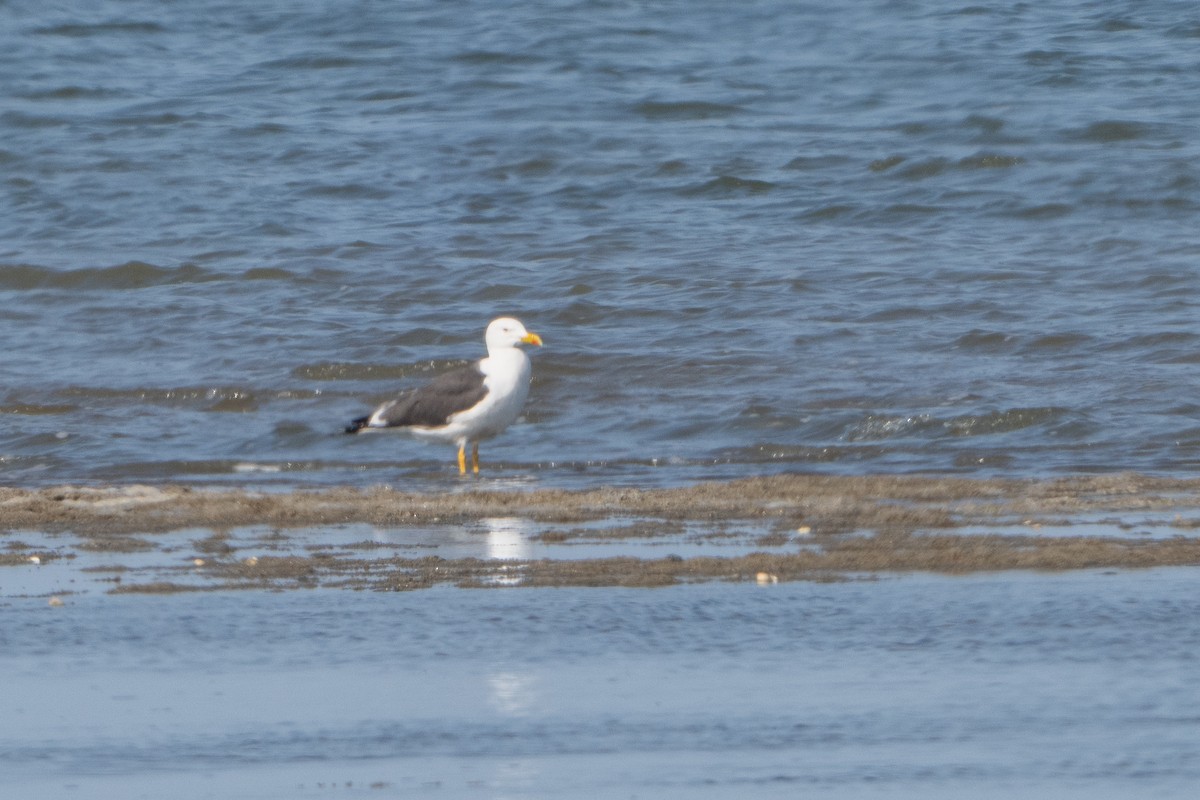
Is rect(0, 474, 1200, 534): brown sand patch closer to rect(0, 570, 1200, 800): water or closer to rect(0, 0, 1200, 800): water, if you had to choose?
rect(0, 0, 1200, 800): water

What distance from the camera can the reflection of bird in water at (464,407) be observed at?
9.12 m

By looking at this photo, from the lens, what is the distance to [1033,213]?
14.3m

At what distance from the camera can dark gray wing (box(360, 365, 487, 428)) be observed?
9156 millimetres

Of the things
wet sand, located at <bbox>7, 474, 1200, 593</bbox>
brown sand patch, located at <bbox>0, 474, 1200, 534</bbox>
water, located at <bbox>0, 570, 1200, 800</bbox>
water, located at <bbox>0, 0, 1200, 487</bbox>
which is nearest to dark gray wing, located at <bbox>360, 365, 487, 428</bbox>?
water, located at <bbox>0, 0, 1200, 487</bbox>

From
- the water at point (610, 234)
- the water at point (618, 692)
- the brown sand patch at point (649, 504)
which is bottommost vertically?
the water at point (610, 234)

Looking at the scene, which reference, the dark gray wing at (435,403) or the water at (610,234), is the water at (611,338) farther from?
the dark gray wing at (435,403)

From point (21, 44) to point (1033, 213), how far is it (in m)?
12.7

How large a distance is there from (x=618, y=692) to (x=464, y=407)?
4832mm

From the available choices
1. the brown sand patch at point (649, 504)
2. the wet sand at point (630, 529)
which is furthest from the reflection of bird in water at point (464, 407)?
the brown sand patch at point (649, 504)

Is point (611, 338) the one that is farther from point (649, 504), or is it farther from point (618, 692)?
point (618, 692)

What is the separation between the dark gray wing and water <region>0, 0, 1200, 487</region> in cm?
23

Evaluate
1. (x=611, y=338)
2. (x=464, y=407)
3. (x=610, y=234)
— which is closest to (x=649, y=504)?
(x=464, y=407)

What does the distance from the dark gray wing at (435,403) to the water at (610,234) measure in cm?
23

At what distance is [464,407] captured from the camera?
29.9ft
